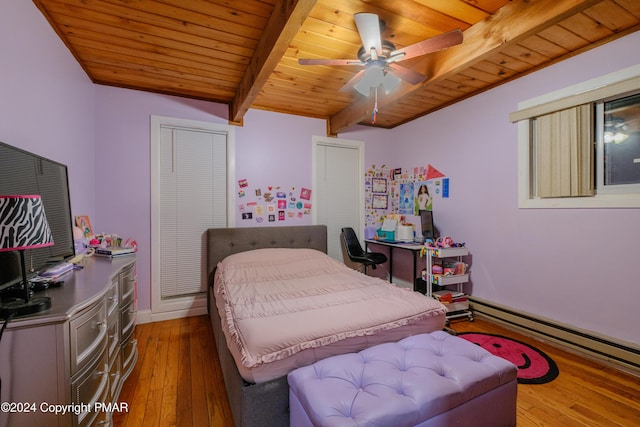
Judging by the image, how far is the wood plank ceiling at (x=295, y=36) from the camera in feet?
5.57

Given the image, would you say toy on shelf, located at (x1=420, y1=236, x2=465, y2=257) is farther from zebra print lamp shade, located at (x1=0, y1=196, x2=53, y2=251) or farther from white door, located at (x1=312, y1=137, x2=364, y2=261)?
zebra print lamp shade, located at (x1=0, y1=196, x2=53, y2=251)

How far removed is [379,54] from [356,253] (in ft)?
8.21

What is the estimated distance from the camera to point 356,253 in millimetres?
3744

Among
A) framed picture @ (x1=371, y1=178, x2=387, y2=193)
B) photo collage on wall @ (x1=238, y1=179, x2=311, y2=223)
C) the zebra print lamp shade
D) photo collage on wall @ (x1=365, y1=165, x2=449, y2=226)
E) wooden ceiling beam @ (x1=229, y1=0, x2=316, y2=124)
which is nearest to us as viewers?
the zebra print lamp shade

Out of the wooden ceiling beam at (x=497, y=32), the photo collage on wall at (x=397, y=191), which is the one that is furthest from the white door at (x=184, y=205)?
the wooden ceiling beam at (x=497, y=32)

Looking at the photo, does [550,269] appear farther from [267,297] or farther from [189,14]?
[189,14]

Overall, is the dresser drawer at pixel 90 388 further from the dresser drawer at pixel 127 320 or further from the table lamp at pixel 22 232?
the dresser drawer at pixel 127 320

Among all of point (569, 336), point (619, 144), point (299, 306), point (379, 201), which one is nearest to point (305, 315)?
point (299, 306)

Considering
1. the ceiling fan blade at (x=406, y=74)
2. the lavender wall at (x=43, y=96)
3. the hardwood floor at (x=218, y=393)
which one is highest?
the ceiling fan blade at (x=406, y=74)

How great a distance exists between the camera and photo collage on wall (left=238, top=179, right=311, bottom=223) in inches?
130

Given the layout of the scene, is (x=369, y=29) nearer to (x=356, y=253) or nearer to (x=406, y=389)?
(x=406, y=389)

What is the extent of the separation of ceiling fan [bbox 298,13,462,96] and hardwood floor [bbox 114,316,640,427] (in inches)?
87.4

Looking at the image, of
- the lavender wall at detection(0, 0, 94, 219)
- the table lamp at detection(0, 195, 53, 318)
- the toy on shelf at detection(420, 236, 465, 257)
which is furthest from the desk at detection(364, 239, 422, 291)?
the lavender wall at detection(0, 0, 94, 219)

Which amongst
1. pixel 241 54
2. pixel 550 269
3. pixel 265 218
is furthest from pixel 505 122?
pixel 265 218
